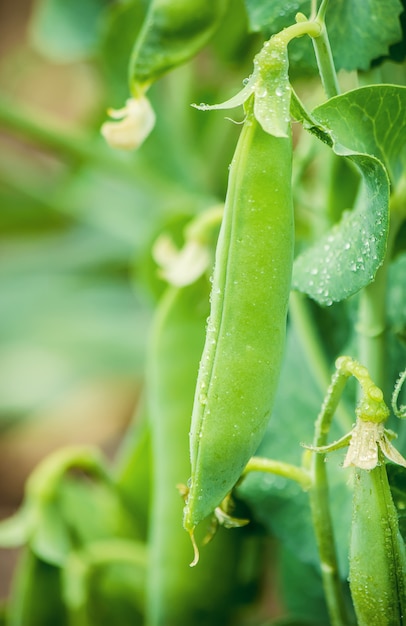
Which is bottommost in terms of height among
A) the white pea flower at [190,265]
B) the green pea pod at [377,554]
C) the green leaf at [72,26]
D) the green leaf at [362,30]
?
the green pea pod at [377,554]

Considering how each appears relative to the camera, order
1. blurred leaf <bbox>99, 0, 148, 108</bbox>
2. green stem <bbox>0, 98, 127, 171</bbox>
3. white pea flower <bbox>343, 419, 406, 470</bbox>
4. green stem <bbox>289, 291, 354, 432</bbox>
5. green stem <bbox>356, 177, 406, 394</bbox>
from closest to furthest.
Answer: white pea flower <bbox>343, 419, 406, 470</bbox> → green stem <bbox>356, 177, 406, 394</bbox> → green stem <bbox>289, 291, 354, 432</bbox> → blurred leaf <bbox>99, 0, 148, 108</bbox> → green stem <bbox>0, 98, 127, 171</bbox>

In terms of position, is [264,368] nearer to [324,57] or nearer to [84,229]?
[324,57]

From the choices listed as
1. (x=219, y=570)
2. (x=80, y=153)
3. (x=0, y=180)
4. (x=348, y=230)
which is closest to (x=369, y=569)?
(x=348, y=230)

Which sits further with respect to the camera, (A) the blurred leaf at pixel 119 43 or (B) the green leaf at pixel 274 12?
(A) the blurred leaf at pixel 119 43

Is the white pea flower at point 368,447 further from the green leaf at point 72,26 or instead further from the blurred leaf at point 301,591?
the green leaf at point 72,26

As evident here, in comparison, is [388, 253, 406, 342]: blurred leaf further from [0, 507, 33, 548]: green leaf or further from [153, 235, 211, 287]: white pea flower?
[0, 507, 33, 548]: green leaf

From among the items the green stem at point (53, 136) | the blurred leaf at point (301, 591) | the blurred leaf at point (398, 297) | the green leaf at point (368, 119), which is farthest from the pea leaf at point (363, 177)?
the green stem at point (53, 136)

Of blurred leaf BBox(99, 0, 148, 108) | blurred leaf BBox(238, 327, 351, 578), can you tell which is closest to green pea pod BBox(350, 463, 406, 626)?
blurred leaf BBox(238, 327, 351, 578)
